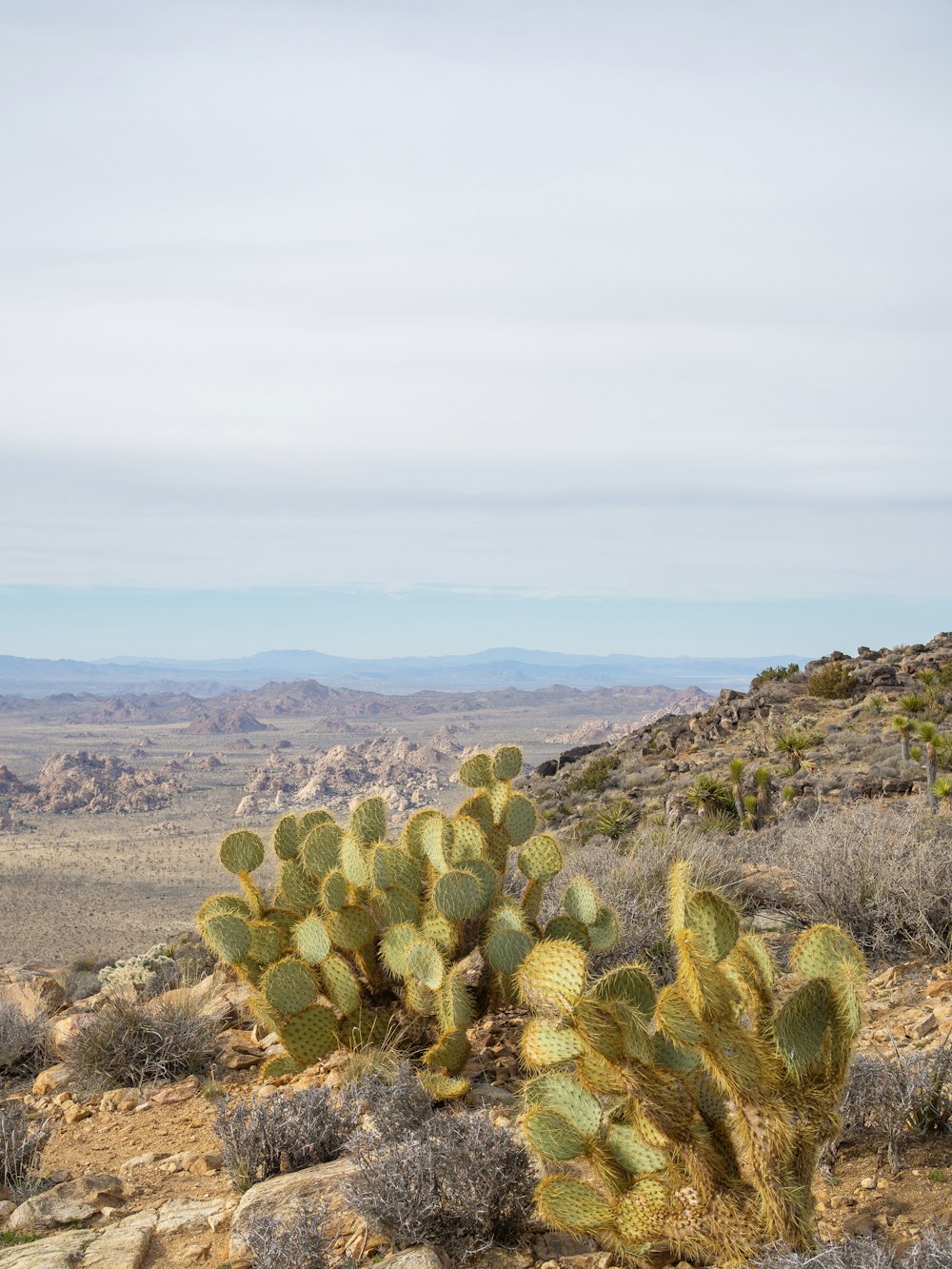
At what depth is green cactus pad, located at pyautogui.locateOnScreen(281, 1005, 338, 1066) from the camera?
656 centimetres

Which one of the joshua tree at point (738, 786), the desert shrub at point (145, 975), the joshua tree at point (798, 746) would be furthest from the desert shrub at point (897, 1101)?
the joshua tree at point (798, 746)

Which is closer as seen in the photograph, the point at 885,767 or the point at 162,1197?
the point at 162,1197

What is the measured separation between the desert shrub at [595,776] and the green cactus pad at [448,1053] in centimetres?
2281

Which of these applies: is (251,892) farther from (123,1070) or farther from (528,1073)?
(528,1073)

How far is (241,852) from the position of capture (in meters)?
7.74

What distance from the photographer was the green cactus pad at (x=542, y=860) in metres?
7.15

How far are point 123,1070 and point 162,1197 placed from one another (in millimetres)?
2076

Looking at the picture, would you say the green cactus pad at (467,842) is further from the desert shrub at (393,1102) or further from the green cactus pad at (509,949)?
the desert shrub at (393,1102)

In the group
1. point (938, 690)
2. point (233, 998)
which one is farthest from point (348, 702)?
point (233, 998)

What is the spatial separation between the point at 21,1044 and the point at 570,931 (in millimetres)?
4520

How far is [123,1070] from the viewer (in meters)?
6.99

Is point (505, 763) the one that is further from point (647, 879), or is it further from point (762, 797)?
point (762, 797)

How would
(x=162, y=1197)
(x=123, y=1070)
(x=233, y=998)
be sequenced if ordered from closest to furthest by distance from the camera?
(x=162, y=1197)
(x=123, y=1070)
(x=233, y=998)

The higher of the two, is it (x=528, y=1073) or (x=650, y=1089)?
(x=650, y=1089)
